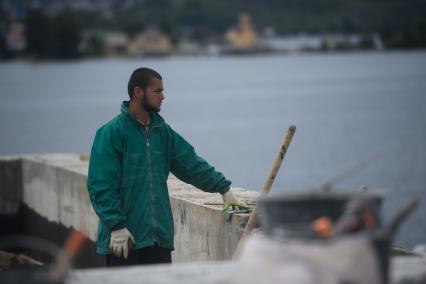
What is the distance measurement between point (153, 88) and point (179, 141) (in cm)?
44

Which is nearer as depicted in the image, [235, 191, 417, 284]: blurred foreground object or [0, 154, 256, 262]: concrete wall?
[235, 191, 417, 284]: blurred foreground object

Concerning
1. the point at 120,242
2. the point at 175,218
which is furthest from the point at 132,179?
the point at 175,218

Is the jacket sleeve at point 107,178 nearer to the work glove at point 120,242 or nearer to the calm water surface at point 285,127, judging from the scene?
the work glove at point 120,242

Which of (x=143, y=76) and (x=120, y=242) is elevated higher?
(x=143, y=76)

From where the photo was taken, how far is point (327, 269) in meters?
4.61

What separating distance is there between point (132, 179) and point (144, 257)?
532 mm

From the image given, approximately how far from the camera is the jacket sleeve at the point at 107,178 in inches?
270

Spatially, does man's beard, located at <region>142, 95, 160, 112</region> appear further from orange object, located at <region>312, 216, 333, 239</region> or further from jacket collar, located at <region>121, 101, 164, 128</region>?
orange object, located at <region>312, 216, 333, 239</region>

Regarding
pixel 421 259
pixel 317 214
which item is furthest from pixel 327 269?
pixel 421 259

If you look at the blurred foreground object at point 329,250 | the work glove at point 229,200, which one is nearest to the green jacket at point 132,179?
the work glove at point 229,200

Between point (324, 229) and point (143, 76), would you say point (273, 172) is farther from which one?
point (324, 229)

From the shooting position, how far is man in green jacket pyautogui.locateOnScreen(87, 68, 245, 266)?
6.89m

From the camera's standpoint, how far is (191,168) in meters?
7.38

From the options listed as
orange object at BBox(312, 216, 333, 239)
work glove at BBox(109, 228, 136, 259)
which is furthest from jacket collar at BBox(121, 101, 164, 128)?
orange object at BBox(312, 216, 333, 239)
